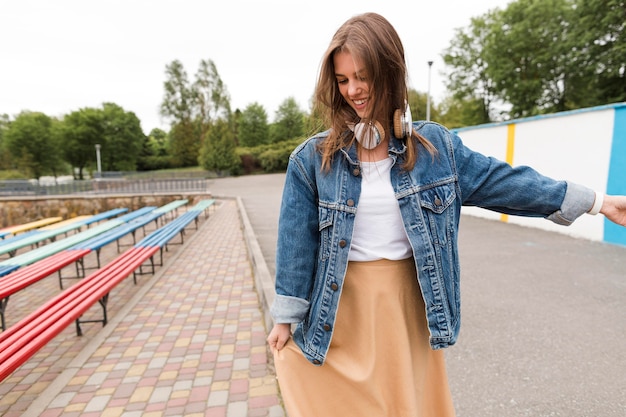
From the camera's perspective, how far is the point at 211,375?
9.25 ft

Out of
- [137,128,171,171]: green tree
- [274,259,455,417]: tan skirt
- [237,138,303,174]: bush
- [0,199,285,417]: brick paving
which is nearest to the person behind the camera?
[274,259,455,417]: tan skirt

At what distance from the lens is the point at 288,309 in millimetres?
1229

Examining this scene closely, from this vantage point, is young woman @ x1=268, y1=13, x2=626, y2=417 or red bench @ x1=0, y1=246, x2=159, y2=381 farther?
red bench @ x1=0, y1=246, x2=159, y2=381

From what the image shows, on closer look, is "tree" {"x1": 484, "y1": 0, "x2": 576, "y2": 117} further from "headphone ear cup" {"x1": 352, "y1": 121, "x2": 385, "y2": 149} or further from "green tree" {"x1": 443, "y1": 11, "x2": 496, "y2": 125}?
"headphone ear cup" {"x1": 352, "y1": 121, "x2": 385, "y2": 149}

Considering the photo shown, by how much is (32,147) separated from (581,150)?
52550 mm

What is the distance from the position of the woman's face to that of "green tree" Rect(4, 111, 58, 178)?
171ft

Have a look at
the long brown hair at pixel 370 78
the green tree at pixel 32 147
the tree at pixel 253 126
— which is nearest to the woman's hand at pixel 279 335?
the long brown hair at pixel 370 78

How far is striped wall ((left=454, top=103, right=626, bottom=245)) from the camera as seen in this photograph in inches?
250

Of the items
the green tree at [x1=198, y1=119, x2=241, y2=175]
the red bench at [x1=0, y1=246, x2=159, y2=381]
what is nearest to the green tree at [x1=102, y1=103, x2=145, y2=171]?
the green tree at [x1=198, y1=119, x2=241, y2=175]

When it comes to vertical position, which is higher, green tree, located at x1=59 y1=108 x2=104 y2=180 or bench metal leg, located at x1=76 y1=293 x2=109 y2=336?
green tree, located at x1=59 y1=108 x2=104 y2=180

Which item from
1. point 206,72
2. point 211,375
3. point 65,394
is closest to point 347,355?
point 211,375


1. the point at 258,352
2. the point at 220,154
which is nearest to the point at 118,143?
the point at 220,154

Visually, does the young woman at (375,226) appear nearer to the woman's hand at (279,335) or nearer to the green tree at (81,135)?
the woman's hand at (279,335)

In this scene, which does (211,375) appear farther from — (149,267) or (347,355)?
(149,267)
